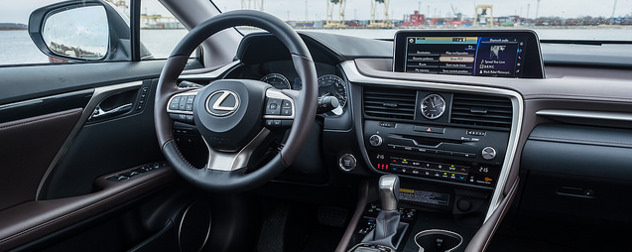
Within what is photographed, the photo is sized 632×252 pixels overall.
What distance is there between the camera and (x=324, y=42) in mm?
1918

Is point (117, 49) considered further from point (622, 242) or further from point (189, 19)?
point (622, 242)

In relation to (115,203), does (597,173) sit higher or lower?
higher

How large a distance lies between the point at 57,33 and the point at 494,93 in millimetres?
1837

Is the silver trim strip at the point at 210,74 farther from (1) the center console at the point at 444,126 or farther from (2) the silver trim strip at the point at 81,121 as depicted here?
(1) the center console at the point at 444,126

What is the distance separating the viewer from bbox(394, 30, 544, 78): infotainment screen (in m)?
1.81

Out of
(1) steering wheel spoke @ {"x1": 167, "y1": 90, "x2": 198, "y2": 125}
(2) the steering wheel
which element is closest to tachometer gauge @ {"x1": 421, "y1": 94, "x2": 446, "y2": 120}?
(2) the steering wheel

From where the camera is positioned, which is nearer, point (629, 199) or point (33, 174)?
point (33, 174)

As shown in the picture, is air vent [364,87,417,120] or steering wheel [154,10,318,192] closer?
steering wheel [154,10,318,192]

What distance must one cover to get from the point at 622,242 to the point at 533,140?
0.82 m

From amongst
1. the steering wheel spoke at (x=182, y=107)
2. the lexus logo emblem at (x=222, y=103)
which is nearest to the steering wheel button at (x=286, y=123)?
the lexus logo emblem at (x=222, y=103)

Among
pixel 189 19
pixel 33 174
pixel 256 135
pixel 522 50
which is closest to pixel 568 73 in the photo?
pixel 522 50

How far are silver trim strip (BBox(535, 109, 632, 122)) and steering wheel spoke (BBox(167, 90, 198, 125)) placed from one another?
51.3 inches

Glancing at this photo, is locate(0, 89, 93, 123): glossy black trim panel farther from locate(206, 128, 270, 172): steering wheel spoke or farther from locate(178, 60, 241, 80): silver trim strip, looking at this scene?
locate(206, 128, 270, 172): steering wheel spoke

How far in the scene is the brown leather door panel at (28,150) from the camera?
1.54 metres
